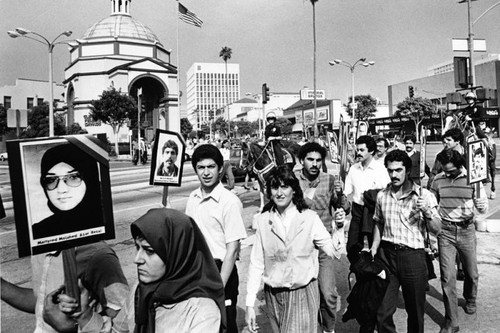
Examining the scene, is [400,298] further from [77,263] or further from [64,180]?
[64,180]

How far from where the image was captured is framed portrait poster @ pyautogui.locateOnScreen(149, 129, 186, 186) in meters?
4.58

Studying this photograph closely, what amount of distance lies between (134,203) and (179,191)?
276cm

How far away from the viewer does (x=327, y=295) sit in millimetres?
3939

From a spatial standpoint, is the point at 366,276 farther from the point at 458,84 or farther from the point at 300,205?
the point at 458,84

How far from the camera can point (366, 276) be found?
387cm

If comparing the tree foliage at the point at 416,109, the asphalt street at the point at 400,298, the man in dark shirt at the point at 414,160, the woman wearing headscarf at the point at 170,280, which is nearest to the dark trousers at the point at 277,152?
the asphalt street at the point at 400,298

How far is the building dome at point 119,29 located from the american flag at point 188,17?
5031 cm

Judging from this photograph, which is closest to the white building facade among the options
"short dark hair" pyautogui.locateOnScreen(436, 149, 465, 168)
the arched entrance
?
the arched entrance

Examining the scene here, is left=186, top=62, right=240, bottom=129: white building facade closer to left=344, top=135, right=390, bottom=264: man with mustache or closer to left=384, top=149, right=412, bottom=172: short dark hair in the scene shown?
left=344, top=135, right=390, bottom=264: man with mustache

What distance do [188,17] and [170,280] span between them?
2313 cm

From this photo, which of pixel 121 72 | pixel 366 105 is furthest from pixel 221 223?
pixel 366 105

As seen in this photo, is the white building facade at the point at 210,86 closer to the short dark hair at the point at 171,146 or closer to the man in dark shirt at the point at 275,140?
the man in dark shirt at the point at 275,140

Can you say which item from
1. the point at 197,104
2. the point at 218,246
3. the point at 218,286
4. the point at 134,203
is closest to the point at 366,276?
the point at 218,246

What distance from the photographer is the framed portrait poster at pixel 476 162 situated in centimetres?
496
